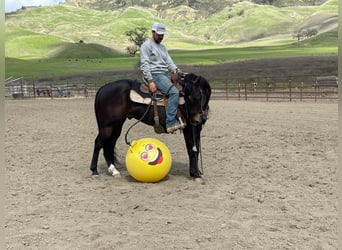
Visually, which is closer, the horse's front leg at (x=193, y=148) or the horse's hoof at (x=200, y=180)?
the horse's hoof at (x=200, y=180)

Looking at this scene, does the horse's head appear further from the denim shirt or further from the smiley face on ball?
the smiley face on ball

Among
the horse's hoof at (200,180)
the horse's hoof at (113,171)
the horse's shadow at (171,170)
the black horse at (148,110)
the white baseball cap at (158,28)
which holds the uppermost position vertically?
the white baseball cap at (158,28)

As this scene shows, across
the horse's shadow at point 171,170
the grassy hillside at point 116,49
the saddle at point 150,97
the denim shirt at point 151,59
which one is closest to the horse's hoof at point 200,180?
the horse's shadow at point 171,170

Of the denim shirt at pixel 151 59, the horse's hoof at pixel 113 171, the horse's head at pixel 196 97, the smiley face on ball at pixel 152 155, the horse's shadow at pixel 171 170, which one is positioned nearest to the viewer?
the smiley face on ball at pixel 152 155

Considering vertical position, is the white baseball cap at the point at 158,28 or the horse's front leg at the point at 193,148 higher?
the white baseball cap at the point at 158,28

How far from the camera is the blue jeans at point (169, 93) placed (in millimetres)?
6652

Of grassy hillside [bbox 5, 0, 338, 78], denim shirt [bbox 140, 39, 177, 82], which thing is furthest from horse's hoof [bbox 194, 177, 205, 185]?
grassy hillside [bbox 5, 0, 338, 78]

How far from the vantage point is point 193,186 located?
6.44 meters

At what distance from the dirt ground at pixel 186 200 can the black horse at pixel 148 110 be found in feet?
1.72

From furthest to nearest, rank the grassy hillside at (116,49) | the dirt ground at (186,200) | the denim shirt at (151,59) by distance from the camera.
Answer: the grassy hillside at (116,49) < the denim shirt at (151,59) < the dirt ground at (186,200)

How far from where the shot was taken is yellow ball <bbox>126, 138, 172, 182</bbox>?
6.49 metres

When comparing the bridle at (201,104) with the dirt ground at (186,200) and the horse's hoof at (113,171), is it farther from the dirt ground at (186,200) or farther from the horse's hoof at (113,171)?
the horse's hoof at (113,171)

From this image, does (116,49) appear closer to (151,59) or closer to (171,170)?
(171,170)

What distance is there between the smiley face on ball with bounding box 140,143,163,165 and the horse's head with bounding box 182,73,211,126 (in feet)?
2.33
